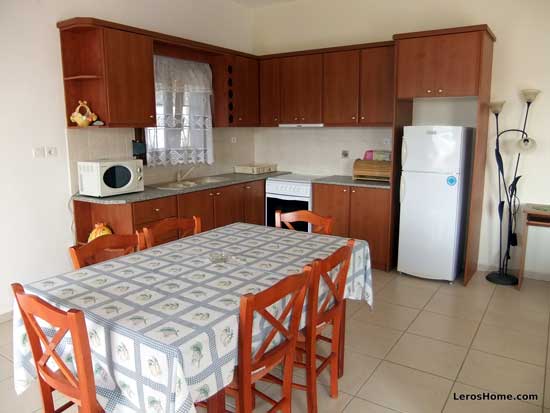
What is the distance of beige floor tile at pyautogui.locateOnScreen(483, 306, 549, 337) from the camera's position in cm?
315

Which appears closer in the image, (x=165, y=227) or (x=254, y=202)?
(x=165, y=227)

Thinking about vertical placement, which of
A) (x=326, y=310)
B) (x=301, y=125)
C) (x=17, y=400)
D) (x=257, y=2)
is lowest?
(x=17, y=400)

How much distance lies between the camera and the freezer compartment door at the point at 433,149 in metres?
3.80

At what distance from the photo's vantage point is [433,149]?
12.8 ft

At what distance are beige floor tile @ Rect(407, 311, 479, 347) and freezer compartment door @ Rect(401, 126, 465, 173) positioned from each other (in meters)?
1.28

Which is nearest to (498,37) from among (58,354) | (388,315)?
(388,315)

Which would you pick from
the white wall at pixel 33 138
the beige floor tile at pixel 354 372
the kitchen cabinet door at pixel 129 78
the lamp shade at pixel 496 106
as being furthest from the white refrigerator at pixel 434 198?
the white wall at pixel 33 138

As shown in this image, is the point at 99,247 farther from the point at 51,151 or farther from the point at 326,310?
the point at 51,151

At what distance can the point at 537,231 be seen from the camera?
13.4 ft

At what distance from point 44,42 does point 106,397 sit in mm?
2921

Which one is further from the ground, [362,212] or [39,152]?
[39,152]

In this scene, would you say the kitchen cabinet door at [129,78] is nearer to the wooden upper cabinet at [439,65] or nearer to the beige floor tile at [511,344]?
the wooden upper cabinet at [439,65]

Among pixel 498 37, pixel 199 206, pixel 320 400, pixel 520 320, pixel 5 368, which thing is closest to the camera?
pixel 320 400

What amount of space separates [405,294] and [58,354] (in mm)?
2881
